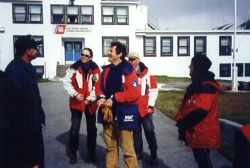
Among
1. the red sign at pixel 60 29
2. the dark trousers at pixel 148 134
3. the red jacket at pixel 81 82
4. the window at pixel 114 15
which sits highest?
the window at pixel 114 15

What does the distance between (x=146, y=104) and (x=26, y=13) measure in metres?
25.2

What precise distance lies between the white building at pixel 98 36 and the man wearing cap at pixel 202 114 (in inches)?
962

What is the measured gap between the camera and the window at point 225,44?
30375 millimetres

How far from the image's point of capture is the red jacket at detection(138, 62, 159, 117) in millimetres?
5051

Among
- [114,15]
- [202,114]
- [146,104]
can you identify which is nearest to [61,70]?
Answer: [114,15]

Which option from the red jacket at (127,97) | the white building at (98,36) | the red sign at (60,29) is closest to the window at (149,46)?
the white building at (98,36)

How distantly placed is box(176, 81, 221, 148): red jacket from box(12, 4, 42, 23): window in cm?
2641

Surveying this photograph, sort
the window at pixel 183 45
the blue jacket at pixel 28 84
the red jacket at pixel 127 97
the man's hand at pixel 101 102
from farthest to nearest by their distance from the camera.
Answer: the window at pixel 183 45 < the man's hand at pixel 101 102 < the red jacket at pixel 127 97 < the blue jacket at pixel 28 84

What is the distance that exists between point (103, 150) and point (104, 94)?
2152 mm

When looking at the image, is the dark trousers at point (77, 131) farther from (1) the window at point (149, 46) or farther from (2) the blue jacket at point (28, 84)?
(1) the window at point (149, 46)

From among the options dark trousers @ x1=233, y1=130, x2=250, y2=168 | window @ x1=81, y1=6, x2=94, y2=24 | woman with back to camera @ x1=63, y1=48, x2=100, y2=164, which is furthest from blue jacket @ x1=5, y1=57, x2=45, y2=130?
window @ x1=81, y1=6, x2=94, y2=24

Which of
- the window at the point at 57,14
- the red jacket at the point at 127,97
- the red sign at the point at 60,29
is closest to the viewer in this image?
the red jacket at the point at 127,97

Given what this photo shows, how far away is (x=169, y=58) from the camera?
29938 mm

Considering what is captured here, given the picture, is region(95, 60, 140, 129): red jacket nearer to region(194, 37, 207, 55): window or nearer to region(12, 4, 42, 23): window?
region(12, 4, 42, 23): window
